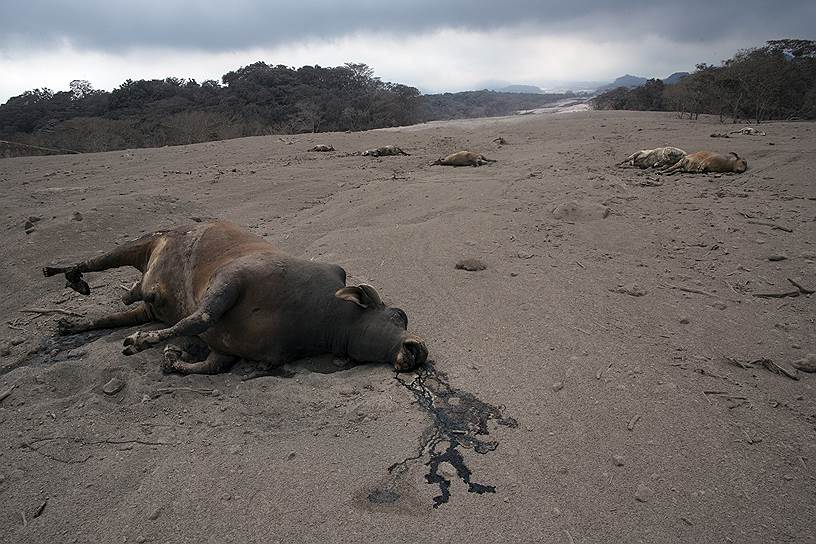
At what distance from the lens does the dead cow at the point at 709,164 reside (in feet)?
27.6

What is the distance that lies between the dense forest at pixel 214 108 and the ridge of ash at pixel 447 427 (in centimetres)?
2169

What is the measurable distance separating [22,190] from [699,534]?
1077 cm

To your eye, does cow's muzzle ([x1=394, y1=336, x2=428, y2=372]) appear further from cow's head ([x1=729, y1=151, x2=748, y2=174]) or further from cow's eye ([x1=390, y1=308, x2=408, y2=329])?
cow's head ([x1=729, y1=151, x2=748, y2=174])

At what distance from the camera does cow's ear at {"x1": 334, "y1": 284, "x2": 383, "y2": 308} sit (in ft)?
11.2

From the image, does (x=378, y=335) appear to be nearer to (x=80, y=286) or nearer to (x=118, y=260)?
(x=118, y=260)

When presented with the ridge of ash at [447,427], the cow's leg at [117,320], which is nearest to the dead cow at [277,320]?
the ridge of ash at [447,427]

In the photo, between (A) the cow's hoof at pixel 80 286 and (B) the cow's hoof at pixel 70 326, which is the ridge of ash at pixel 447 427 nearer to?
(B) the cow's hoof at pixel 70 326

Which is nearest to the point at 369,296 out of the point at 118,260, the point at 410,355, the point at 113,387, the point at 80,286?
the point at 410,355

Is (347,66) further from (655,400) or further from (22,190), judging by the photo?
(655,400)

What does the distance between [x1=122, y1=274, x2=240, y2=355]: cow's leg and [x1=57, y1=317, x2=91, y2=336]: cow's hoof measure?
1.15 metres

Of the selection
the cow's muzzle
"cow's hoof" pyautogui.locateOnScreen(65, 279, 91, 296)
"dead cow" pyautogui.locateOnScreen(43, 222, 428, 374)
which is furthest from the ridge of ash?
"cow's hoof" pyautogui.locateOnScreen(65, 279, 91, 296)

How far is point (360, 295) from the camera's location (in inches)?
138

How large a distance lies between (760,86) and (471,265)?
19.0 m

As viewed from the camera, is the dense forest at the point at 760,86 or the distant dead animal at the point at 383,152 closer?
the distant dead animal at the point at 383,152
